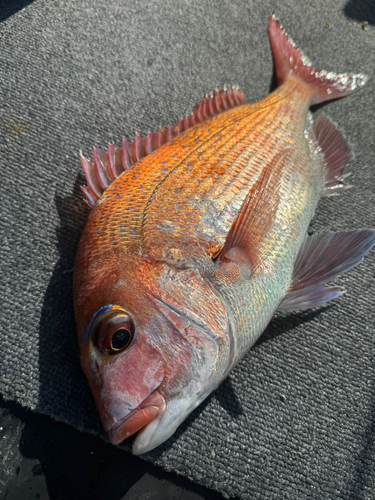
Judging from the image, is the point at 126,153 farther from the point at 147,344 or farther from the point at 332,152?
the point at 332,152

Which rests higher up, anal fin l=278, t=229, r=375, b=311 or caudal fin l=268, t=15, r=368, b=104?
caudal fin l=268, t=15, r=368, b=104

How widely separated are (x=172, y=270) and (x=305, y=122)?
0.97m

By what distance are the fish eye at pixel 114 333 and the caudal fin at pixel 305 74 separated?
1.37m

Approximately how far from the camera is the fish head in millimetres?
753

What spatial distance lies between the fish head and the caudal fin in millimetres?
1235

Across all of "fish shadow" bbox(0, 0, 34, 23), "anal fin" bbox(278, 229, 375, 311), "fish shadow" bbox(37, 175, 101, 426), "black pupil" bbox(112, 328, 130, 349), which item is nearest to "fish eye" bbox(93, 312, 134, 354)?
"black pupil" bbox(112, 328, 130, 349)

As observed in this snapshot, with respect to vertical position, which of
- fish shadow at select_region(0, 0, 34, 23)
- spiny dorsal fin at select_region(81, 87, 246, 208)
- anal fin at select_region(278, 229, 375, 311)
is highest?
fish shadow at select_region(0, 0, 34, 23)

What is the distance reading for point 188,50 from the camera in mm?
1861

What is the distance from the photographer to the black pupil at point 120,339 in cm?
79

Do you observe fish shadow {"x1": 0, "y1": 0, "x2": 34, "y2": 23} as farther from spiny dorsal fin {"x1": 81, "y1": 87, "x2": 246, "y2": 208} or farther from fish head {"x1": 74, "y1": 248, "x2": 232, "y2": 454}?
fish head {"x1": 74, "y1": 248, "x2": 232, "y2": 454}

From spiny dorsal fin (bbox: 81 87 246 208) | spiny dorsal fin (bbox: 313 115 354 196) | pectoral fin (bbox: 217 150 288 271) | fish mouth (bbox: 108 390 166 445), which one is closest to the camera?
fish mouth (bbox: 108 390 166 445)

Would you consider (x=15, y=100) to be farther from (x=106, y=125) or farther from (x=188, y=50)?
(x=188, y=50)

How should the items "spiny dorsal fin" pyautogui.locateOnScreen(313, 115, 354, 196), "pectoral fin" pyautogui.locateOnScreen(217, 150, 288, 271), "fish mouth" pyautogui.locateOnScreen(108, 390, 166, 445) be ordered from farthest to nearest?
"spiny dorsal fin" pyautogui.locateOnScreen(313, 115, 354, 196) < "pectoral fin" pyautogui.locateOnScreen(217, 150, 288, 271) < "fish mouth" pyautogui.locateOnScreen(108, 390, 166, 445)

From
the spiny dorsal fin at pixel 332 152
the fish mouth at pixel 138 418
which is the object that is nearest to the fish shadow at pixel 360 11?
the spiny dorsal fin at pixel 332 152
